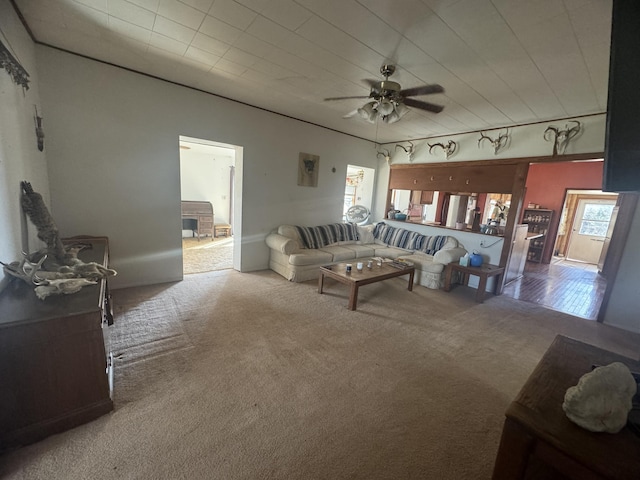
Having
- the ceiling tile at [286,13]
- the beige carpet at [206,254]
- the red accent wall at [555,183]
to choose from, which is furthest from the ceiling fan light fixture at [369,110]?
the red accent wall at [555,183]

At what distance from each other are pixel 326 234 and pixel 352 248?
546 mm

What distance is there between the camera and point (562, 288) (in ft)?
14.7

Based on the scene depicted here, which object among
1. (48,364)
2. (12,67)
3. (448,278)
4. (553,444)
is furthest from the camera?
(448,278)

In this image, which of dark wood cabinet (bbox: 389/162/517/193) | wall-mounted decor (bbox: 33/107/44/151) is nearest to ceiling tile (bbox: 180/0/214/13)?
wall-mounted decor (bbox: 33/107/44/151)

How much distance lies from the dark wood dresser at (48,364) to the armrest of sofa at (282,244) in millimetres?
2518

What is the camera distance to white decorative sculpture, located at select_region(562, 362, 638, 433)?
768 millimetres

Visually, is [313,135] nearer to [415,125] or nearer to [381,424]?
[415,125]

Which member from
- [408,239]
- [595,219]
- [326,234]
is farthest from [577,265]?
[326,234]

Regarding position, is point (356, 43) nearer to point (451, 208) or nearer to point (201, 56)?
point (201, 56)

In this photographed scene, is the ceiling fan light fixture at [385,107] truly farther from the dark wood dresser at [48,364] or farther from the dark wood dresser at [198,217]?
the dark wood dresser at [198,217]

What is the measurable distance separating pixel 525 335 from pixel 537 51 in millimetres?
2629

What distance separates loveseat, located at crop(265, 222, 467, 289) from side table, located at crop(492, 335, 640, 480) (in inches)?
121

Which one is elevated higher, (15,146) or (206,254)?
(15,146)

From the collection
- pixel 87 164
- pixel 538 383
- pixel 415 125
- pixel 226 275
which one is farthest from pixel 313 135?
pixel 538 383
